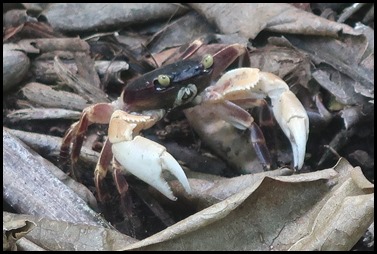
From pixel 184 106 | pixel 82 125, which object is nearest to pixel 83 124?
pixel 82 125

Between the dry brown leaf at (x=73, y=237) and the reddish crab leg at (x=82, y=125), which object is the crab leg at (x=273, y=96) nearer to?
the reddish crab leg at (x=82, y=125)

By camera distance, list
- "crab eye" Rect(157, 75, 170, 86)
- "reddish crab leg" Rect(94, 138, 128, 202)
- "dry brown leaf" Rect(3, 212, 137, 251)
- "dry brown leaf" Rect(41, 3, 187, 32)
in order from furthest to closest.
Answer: "dry brown leaf" Rect(41, 3, 187, 32), "crab eye" Rect(157, 75, 170, 86), "reddish crab leg" Rect(94, 138, 128, 202), "dry brown leaf" Rect(3, 212, 137, 251)

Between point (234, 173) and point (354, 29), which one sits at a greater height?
point (354, 29)

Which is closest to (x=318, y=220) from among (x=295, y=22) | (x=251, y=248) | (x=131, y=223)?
(x=251, y=248)

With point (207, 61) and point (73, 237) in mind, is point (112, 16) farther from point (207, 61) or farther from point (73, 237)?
point (73, 237)

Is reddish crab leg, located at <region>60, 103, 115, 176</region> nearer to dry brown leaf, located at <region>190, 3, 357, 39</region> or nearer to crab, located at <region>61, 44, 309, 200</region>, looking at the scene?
crab, located at <region>61, 44, 309, 200</region>

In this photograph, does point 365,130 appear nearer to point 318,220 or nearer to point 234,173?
point 234,173

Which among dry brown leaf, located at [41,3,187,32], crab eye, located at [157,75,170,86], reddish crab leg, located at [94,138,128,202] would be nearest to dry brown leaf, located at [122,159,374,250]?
reddish crab leg, located at [94,138,128,202]
